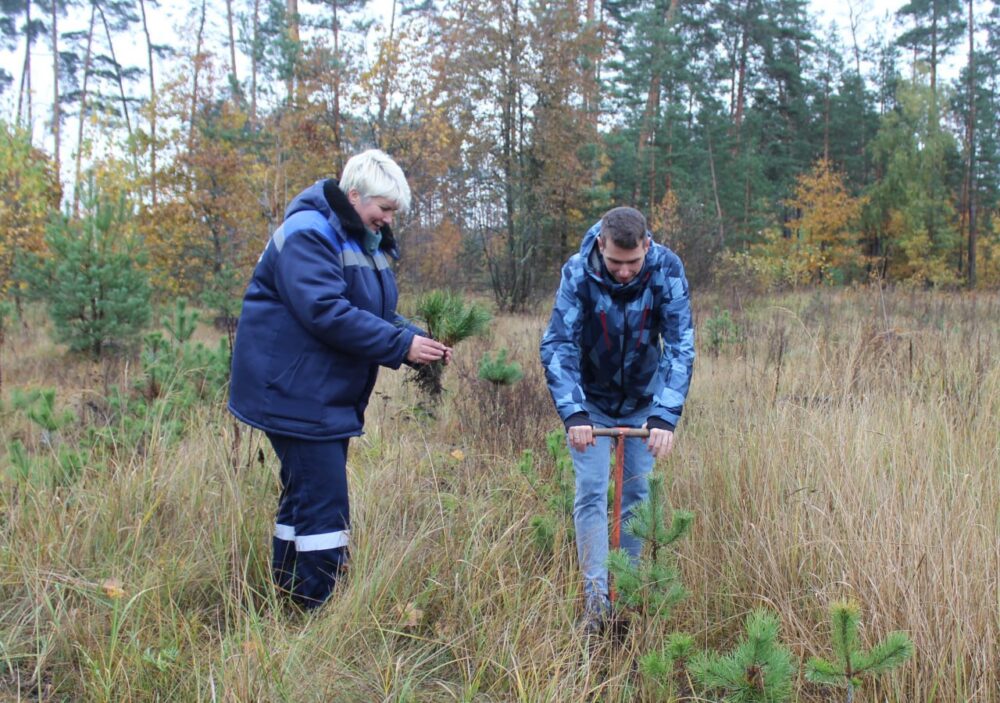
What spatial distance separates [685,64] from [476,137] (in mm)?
12124

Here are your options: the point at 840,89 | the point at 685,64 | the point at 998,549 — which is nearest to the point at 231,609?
the point at 998,549

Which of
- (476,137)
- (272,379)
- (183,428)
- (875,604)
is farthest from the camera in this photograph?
(476,137)

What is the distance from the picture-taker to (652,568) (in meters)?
2.26

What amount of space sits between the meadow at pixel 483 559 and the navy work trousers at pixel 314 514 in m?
0.09

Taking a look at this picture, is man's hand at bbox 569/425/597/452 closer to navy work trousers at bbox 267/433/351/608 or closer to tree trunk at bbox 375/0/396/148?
navy work trousers at bbox 267/433/351/608

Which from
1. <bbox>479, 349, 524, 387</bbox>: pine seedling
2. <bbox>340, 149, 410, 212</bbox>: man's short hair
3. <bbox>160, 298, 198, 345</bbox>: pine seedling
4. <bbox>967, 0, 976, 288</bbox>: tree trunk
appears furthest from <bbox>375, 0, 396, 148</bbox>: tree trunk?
<bbox>967, 0, 976, 288</bbox>: tree trunk

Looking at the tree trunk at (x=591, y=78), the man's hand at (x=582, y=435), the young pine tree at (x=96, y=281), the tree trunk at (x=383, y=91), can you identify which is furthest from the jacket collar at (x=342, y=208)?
the tree trunk at (x=591, y=78)

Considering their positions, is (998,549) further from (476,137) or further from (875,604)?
(476,137)

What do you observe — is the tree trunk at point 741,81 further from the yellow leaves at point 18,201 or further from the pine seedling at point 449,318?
the pine seedling at point 449,318

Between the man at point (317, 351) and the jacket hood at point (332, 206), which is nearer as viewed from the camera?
the man at point (317, 351)

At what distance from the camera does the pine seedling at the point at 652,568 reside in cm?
218

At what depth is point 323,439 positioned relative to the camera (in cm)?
257

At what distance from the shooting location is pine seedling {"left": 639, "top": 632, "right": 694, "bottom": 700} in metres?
1.97

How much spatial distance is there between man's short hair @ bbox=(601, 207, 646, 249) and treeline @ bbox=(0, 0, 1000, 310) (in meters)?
8.34
